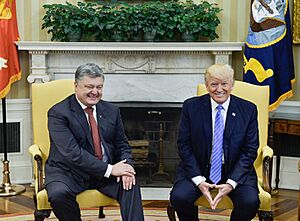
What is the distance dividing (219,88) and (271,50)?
5.53 ft

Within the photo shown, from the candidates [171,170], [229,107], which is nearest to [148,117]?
[171,170]

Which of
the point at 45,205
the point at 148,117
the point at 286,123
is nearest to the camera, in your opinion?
the point at 45,205

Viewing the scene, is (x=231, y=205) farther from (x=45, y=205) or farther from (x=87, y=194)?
(x=45, y=205)

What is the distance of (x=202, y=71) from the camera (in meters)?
5.21

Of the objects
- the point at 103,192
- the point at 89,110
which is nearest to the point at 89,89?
the point at 89,110

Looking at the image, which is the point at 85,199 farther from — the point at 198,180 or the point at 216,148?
the point at 216,148

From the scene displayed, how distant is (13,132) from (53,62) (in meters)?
0.77

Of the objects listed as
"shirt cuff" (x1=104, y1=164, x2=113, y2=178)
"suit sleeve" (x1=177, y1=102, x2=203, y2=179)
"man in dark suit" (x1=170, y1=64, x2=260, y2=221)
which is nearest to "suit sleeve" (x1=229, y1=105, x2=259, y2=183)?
"man in dark suit" (x1=170, y1=64, x2=260, y2=221)

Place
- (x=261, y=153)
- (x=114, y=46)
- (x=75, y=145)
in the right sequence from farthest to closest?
(x=114, y=46) → (x=261, y=153) → (x=75, y=145)

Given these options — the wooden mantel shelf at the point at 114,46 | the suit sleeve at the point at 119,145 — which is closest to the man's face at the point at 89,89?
the suit sleeve at the point at 119,145

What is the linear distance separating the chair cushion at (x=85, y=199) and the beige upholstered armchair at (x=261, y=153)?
48cm

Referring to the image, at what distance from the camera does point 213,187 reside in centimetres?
327

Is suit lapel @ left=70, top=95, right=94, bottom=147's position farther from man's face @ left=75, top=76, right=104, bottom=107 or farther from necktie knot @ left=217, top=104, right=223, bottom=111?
necktie knot @ left=217, top=104, right=223, bottom=111

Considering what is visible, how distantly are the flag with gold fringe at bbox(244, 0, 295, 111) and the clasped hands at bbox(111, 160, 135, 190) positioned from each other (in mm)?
1987
